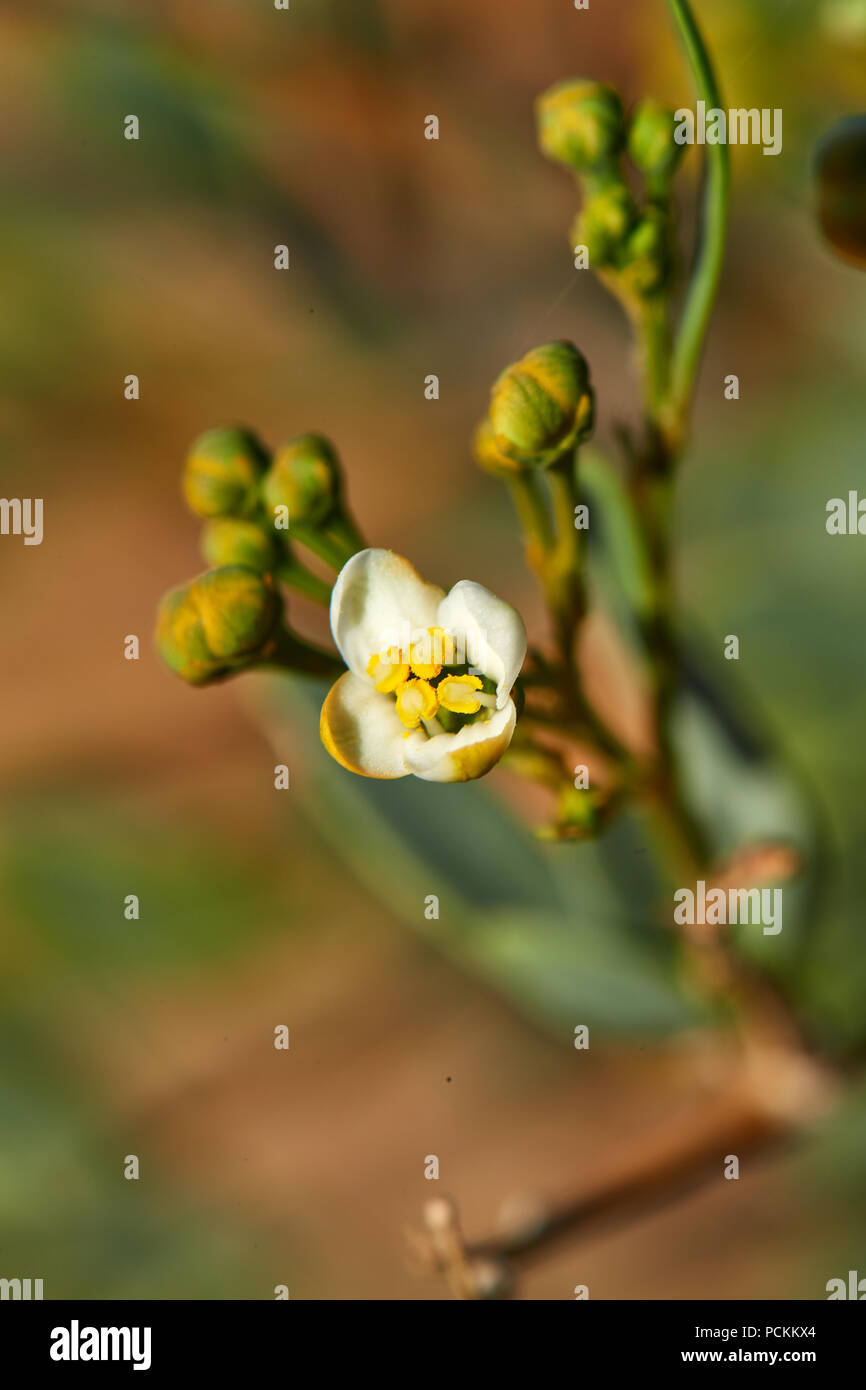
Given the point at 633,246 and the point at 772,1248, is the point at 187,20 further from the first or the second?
the point at 772,1248

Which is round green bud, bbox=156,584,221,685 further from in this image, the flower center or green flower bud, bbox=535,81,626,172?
green flower bud, bbox=535,81,626,172

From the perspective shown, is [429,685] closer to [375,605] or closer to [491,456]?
[375,605]

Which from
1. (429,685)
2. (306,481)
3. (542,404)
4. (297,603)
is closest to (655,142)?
(542,404)

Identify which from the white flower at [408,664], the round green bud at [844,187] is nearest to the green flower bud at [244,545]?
the white flower at [408,664]

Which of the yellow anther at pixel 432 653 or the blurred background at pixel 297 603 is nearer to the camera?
the yellow anther at pixel 432 653

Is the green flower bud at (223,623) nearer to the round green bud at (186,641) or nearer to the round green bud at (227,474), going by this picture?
the round green bud at (186,641)
